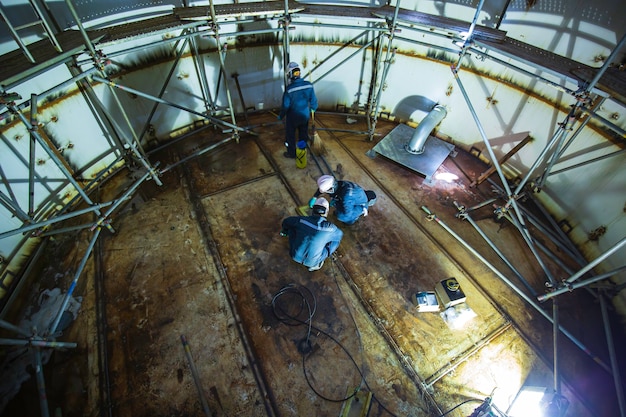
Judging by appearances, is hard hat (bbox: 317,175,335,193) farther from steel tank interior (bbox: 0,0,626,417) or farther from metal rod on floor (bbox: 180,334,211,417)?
metal rod on floor (bbox: 180,334,211,417)

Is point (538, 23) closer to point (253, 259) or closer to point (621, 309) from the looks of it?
point (621, 309)

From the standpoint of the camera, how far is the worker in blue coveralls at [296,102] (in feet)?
19.9

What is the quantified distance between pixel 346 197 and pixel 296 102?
2447 mm

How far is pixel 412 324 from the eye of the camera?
4.57 metres

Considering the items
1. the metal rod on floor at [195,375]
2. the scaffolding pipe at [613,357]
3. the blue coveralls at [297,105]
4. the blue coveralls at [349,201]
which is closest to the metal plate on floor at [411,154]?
the blue coveralls at [297,105]

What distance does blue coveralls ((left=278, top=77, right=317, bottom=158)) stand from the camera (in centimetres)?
608

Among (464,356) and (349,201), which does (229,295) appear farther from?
(464,356)

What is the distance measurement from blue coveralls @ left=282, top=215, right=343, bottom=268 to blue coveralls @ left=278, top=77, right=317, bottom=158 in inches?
105

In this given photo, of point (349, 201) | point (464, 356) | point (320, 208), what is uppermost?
point (320, 208)

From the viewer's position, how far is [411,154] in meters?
6.96

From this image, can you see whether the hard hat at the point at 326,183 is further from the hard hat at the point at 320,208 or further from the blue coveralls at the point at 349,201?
the hard hat at the point at 320,208

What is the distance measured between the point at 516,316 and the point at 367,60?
6.24 m

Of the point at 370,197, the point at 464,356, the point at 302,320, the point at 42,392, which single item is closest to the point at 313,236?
the point at 302,320

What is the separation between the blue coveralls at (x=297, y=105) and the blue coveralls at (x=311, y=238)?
2.67 m
